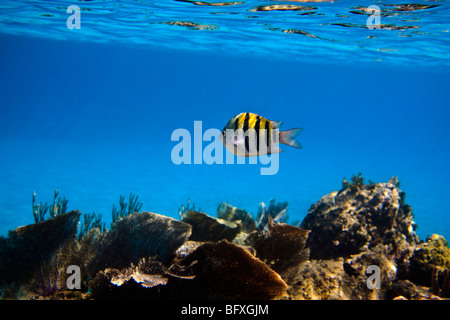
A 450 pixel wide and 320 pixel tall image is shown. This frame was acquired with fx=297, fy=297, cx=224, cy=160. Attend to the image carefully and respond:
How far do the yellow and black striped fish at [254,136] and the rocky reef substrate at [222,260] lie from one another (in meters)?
1.00

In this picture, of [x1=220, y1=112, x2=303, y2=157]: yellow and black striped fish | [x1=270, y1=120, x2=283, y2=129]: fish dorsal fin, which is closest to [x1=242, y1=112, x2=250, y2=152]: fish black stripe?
[x1=220, y1=112, x2=303, y2=157]: yellow and black striped fish

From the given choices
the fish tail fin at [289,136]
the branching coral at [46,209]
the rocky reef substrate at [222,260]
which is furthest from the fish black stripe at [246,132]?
the branching coral at [46,209]

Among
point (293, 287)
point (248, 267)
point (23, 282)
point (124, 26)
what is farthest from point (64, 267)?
point (124, 26)

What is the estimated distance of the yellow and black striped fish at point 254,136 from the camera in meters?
2.86

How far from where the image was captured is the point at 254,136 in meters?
2.98

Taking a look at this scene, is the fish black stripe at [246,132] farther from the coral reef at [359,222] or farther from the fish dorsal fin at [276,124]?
the coral reef at [359,222]

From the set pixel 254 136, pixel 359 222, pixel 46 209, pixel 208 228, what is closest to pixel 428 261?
pixel 359 222

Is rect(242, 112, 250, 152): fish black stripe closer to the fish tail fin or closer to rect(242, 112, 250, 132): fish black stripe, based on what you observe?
rect(242, 112, 250, 132): fish black stripe

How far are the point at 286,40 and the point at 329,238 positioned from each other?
21.2m

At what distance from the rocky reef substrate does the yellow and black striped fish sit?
3.30 ft

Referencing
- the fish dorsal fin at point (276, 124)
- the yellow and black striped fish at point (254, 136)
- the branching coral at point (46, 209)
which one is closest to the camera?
the yellow and black striped fish at point (254, 136)

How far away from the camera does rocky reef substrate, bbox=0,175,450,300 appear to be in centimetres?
317

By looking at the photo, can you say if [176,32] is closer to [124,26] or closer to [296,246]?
[124,26]

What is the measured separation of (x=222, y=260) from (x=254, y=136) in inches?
52.3
